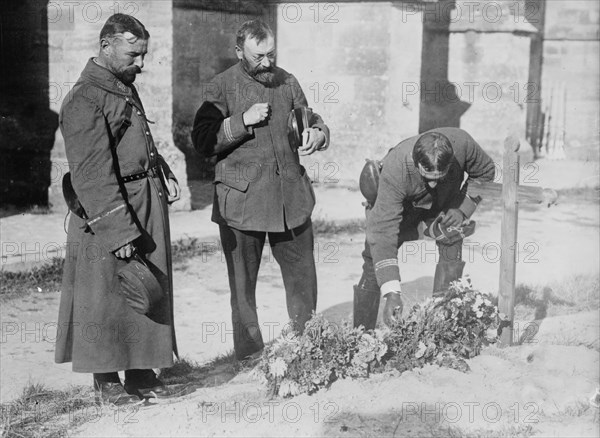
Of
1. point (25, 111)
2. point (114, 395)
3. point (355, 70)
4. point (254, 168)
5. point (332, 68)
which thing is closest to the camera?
point (114, 395)

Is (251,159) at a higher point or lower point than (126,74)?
lower

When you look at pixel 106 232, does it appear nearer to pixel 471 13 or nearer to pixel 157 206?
pixel 157 206

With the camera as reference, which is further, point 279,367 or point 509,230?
point 509,230

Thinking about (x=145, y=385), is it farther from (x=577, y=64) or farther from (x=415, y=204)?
(x=577, y=64)

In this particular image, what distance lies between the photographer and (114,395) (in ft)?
15.3

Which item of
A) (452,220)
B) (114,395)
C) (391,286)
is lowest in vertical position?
(114,395)

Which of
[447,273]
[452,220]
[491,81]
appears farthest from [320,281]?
[491,81]

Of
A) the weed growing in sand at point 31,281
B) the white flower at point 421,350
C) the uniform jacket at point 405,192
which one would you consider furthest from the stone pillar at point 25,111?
the white flower at point 421,350

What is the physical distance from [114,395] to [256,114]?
5.61 feet

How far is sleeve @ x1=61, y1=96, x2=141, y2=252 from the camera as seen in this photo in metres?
4.26

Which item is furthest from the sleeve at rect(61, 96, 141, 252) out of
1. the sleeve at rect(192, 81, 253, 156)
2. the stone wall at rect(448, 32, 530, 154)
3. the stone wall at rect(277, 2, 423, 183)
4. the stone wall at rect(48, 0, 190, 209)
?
the stone wall at rect(448, 32, 530, 154)

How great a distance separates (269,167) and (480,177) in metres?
1.51

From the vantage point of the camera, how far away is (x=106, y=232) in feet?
Answer: 14.2

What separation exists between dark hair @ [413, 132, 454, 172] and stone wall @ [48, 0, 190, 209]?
6.68 metres
